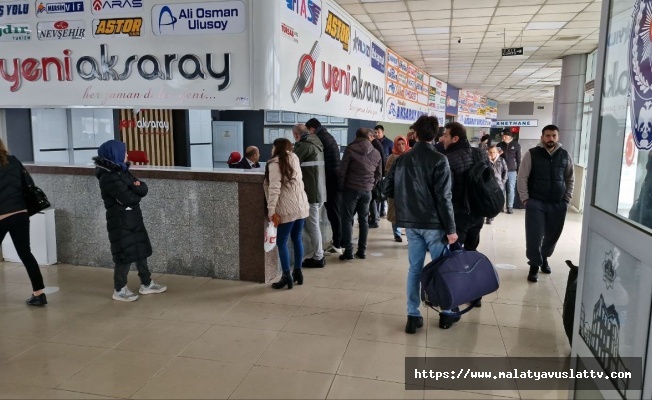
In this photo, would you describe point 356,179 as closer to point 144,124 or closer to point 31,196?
point 31,196

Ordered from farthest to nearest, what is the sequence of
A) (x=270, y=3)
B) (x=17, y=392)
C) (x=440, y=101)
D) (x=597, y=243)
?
(x=440, y=101) < (x=270, y=3) < (x=17, y=392) < (x=597, y=243)

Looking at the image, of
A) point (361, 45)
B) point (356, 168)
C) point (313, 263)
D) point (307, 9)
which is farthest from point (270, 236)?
point (361, 45)

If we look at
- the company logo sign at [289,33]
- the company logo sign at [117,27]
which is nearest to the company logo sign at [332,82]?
the company logo sign at [289,33]

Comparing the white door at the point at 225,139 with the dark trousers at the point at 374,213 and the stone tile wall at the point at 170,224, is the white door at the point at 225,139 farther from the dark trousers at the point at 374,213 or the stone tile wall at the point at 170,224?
the stone tile wall at the point at 170,224

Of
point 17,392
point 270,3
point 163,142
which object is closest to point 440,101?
point 163,142

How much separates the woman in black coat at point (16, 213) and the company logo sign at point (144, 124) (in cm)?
292

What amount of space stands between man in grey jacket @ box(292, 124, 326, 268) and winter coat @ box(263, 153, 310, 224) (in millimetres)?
597

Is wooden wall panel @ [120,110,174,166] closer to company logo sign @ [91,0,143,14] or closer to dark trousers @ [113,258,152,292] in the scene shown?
company logo sign @ [91,0,143,14]

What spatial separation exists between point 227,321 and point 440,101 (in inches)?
488

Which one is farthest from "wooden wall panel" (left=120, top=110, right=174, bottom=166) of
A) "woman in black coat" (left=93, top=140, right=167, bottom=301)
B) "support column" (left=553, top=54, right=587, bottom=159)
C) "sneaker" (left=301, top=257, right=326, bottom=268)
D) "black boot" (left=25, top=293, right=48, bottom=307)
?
"support column" (left=553, top=54, right=587, bottom=159)

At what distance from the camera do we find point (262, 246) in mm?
4637

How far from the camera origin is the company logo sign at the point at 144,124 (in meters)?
6.81

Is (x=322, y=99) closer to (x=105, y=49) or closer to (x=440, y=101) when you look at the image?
(x=105, y=49)

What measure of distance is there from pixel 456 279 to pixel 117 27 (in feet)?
13.0
